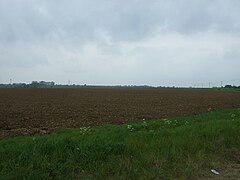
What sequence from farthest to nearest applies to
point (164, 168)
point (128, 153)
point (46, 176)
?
1. point (128, 153)
2. point (164, 168)
3. point (46, 176)

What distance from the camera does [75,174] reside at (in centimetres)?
659

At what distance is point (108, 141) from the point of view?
8633mm

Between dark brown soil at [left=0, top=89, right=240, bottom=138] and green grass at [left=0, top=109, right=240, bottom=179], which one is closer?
green grass at [left=0, top=109, right=240, bottom=179]

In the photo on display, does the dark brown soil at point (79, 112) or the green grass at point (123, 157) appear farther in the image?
the dark brown soil at point (79, 112)

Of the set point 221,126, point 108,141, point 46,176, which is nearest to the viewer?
point 46,176

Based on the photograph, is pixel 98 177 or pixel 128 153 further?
pixel 128 153

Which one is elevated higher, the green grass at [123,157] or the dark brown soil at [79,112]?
the green grass at [123,157]

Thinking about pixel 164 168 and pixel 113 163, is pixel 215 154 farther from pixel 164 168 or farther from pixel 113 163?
pixel 113 163

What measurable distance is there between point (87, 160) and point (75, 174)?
724 mm

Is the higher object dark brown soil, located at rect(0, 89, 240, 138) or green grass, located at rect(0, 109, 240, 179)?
green grass, located at rect(0, 109, 240, 179)

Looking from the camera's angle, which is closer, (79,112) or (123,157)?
(123,157)

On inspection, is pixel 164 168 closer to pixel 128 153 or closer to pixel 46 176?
pixel 128 153

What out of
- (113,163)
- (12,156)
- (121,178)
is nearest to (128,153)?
(113,163)

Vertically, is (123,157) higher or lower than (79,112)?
higher
